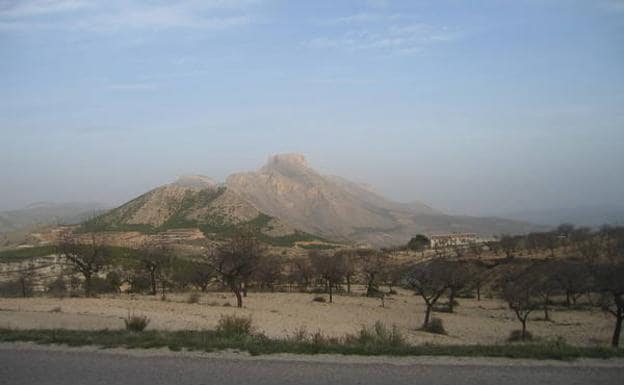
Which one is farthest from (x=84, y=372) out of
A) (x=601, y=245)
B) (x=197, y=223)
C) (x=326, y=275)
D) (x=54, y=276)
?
(x=197, y=223)

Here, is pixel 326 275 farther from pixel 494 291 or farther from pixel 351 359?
pixel 351 359

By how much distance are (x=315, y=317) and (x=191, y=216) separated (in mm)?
101796

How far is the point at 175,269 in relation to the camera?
62.8 meters

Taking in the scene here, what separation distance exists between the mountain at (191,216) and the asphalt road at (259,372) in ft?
321

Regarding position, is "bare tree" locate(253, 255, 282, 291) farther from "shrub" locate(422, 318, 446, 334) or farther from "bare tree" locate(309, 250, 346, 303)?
"shrub" locate(422, 318, 446, 334)

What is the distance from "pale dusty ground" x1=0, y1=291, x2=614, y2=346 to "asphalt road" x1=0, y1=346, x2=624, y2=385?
9461mm

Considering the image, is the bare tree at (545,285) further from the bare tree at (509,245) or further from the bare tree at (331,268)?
the bare tree at (509,245)

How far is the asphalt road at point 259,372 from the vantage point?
8.43 metres

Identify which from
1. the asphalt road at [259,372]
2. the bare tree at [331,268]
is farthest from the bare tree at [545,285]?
the asphalt road at [259,372]

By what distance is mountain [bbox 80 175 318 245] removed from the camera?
118562 millimetres

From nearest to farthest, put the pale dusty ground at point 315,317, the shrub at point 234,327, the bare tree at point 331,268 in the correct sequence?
the shrub at point 234,327
the pale dusty ground at point 315,317
the bare tree at point 331,268

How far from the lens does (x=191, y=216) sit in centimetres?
13025

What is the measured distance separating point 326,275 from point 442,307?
49.5 feet

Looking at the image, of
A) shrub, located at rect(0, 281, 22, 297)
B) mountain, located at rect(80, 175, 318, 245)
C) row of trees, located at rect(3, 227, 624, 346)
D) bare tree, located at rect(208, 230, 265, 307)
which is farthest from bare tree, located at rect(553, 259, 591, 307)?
mountain, located at rect(80, 175, 318, 245)
